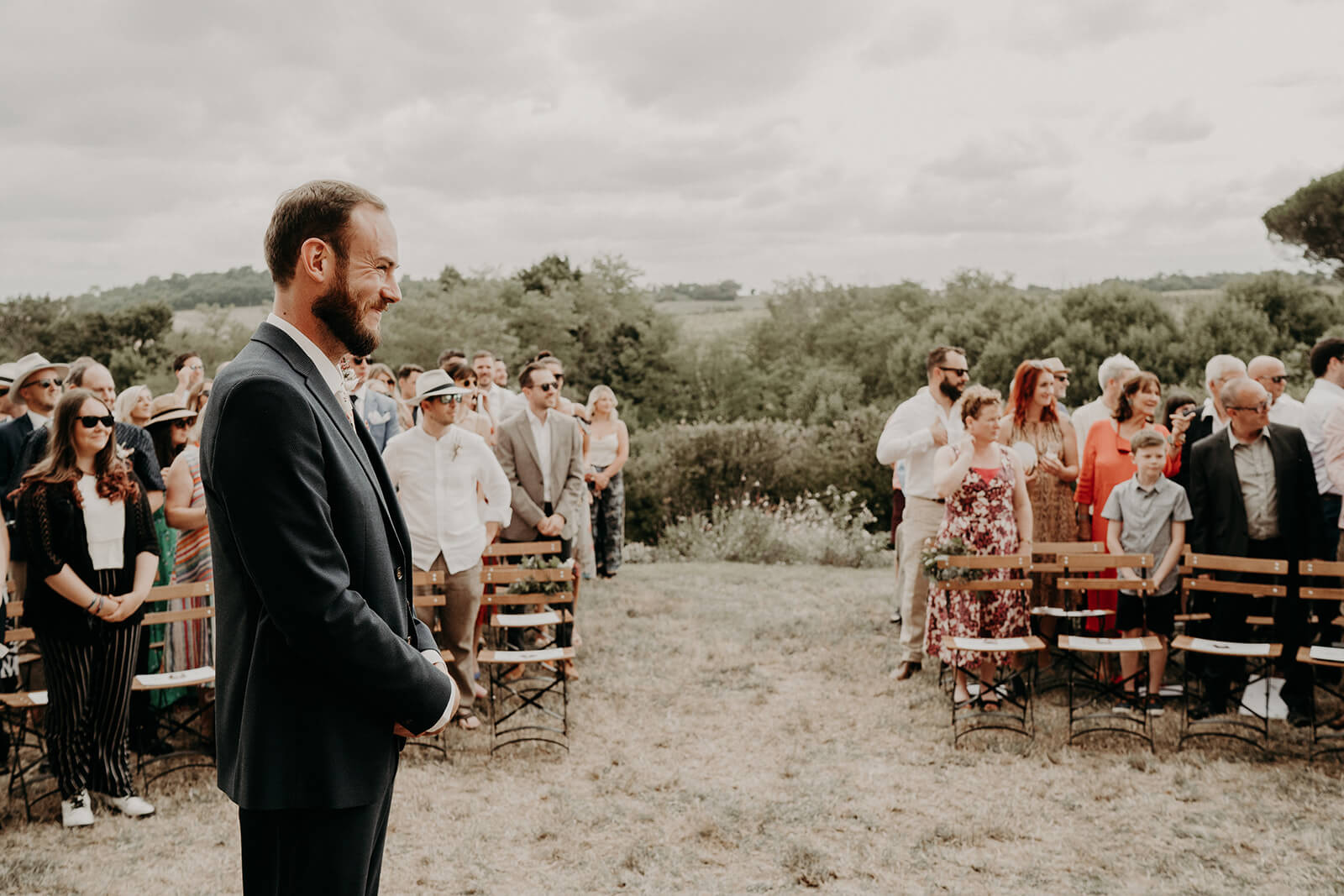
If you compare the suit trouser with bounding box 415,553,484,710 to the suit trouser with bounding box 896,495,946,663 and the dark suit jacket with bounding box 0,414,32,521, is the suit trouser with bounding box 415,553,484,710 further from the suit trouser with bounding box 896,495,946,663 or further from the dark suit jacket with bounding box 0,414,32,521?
the suit trouser with bounding box 896,495,946,663

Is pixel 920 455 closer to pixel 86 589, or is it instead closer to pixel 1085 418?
pixel 1085 418

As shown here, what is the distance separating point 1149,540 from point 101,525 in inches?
239

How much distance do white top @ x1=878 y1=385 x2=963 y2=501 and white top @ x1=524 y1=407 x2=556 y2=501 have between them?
2403 millimetres

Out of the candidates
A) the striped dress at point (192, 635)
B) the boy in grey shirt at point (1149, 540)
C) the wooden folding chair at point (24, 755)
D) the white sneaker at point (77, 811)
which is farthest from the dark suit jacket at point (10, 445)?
the boy in grey shirt at point (1149, 540)

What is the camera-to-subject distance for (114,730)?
497cm

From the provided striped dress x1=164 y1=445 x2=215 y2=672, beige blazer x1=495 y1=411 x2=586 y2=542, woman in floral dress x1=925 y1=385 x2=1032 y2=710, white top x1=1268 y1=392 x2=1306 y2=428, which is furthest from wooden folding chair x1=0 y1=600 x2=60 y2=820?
white top x1=1268 y1=392 x2=1306 y2=428

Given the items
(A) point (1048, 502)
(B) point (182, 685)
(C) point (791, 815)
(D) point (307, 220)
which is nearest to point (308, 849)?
(D) point (307, 220)

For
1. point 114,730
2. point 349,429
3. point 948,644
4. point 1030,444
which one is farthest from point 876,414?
point 349,429

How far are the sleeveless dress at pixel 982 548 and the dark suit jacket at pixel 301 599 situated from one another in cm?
529

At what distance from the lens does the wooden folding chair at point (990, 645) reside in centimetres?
621

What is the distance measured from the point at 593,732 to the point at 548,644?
4.44 feet

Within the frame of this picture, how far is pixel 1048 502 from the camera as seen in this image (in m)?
7.51

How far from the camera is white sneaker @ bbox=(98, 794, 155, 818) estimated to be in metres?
4.90

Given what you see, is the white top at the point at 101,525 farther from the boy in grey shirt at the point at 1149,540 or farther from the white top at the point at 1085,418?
the white top at the point at 1085,418
